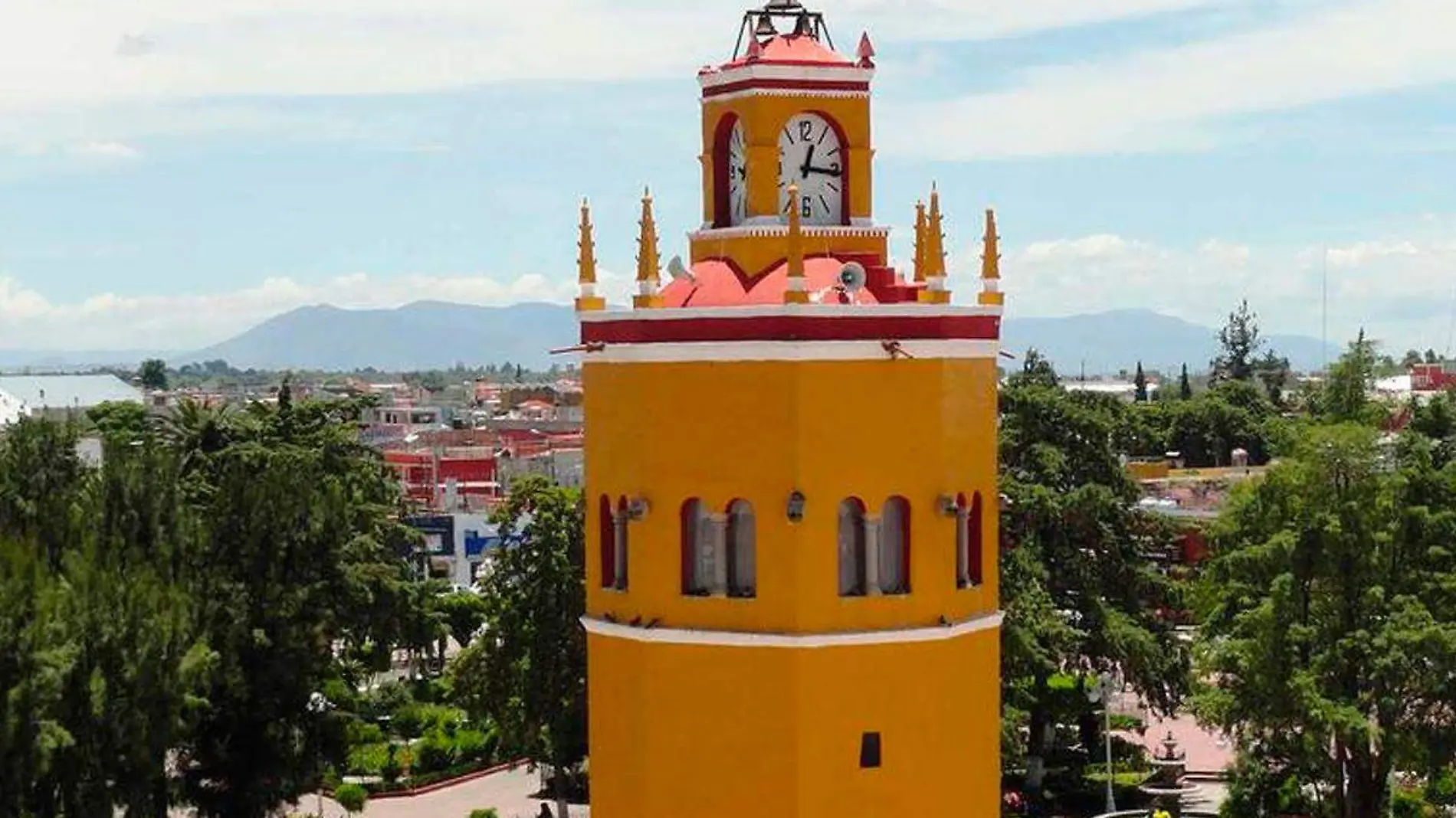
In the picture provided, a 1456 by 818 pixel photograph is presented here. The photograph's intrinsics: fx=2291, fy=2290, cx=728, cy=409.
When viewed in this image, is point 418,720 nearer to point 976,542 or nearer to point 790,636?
point 976,542

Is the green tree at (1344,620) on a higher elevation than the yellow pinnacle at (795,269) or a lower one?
lower

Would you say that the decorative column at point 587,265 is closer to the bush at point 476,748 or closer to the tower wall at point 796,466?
the tower wall at point 796,466

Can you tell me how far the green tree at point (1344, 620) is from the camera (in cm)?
3575

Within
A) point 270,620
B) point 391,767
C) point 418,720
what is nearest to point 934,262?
point 270,620

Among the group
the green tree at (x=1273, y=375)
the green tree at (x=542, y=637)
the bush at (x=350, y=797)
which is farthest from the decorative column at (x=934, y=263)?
the green tree at (x=1273, y=375)

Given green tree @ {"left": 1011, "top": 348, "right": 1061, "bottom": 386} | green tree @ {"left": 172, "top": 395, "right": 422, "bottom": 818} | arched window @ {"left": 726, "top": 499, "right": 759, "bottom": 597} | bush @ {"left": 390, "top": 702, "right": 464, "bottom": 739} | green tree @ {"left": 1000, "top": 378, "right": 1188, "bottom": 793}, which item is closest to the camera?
arched window @ {"left": 726, "top": 499, "right": 759, "bottom": 597}

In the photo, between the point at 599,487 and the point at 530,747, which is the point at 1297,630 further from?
the point at 599,487

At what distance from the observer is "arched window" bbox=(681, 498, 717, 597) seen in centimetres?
1533

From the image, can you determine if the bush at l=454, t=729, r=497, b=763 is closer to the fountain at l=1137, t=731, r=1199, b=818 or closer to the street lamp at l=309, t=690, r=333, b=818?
the street lamp at l=309, t=690, r=333, b=818

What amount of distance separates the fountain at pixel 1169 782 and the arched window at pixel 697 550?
96.7 feet

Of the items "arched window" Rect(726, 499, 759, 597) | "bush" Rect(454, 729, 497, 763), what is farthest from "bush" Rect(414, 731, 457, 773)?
"arched window" Rect(726, 499, 759, 597)

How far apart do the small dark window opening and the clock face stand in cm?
352

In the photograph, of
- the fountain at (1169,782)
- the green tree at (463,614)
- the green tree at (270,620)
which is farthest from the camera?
the green tree at (463,614)

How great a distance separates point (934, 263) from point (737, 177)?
1506 mm
